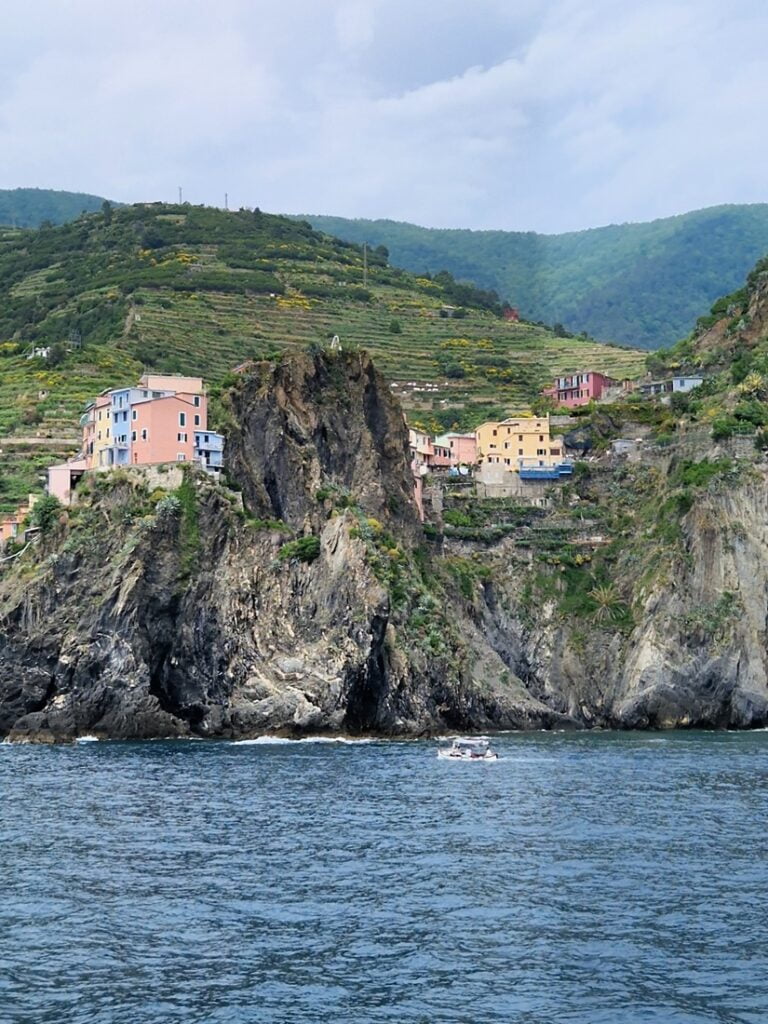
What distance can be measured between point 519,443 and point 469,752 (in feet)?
209

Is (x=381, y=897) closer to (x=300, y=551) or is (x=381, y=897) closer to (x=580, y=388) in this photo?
(x=300, y=551)

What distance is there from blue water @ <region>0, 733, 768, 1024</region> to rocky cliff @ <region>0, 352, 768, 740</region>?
23.7m

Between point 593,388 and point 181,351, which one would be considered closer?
point 593,388

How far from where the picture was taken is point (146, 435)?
386 feet

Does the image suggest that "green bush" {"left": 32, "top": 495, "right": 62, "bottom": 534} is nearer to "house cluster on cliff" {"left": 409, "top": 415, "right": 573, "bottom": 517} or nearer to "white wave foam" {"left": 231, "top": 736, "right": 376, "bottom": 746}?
"white wave foam" {"left": 231, "top": 736, "right": 376, "bottom": 746}

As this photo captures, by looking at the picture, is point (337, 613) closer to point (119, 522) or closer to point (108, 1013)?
point (119, 522)

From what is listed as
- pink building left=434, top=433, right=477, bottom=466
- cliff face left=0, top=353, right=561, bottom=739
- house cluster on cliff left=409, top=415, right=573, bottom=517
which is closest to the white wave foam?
cliff face left=0, top=353, right=561, bottom=739

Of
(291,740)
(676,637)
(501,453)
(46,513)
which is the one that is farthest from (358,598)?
(501,453)

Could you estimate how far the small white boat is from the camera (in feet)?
293

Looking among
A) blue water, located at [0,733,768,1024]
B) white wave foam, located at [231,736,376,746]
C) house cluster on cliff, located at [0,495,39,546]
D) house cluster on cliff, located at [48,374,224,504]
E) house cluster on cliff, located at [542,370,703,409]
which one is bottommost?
white wave foam, located at [231,736,376,746]

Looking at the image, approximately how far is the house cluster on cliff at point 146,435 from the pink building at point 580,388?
2333 inches

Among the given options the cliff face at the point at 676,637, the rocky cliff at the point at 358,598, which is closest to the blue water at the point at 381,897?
the rocky cliff at the point at 358,598

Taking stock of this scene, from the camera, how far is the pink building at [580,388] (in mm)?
172500

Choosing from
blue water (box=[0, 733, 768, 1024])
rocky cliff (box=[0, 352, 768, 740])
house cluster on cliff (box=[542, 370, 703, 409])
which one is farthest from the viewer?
house cluster on cliff (box=[542, 370, 703, 409])
